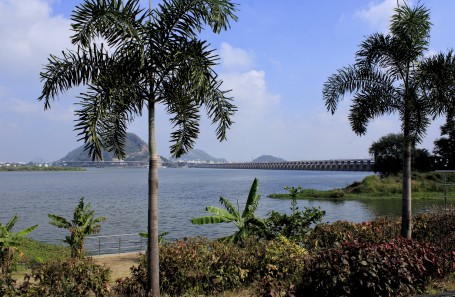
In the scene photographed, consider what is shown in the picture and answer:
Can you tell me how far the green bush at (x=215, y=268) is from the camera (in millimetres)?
9031

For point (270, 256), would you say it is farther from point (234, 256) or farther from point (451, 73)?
point (451, 73)

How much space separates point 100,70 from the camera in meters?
8.39

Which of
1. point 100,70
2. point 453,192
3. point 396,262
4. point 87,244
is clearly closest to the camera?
point 396,262

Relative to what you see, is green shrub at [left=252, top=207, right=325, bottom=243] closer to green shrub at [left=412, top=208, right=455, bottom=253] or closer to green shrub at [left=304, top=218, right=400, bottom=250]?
green shrub at [left=304, top=218, right=400, bottom=250]

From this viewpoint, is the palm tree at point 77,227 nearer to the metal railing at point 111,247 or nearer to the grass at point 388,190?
the metal railing at point 111,247

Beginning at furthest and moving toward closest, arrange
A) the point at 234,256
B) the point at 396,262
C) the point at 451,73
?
the point at 451,73
the point at 234,256
the point at 396,262

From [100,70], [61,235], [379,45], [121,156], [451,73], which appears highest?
[379,45]

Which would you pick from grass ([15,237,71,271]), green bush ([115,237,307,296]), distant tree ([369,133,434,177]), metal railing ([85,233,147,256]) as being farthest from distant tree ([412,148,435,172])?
green bush ([115,237,307,296])

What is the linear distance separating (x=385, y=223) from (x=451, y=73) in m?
5.87

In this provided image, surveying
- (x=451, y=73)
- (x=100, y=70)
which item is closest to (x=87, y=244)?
(x=100, y=70)

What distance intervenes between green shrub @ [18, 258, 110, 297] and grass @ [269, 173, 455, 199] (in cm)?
5267

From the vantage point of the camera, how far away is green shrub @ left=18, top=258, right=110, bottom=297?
780 centimetres

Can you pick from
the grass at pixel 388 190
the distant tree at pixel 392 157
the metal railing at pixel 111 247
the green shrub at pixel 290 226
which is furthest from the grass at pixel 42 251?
the distant tree at pixel 392 157

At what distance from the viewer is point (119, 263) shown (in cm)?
1591
